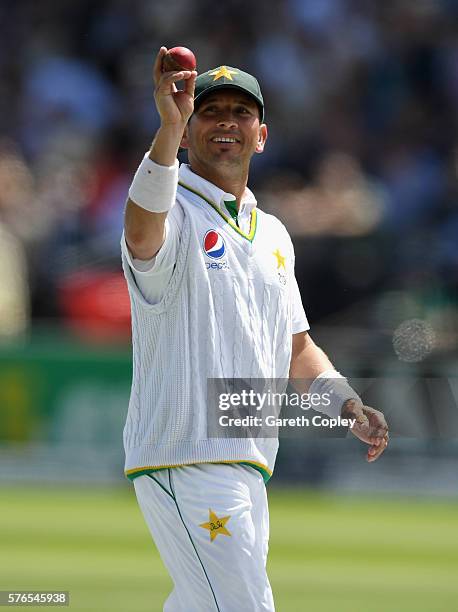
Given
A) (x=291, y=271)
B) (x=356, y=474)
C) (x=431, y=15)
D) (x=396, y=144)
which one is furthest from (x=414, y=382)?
(x=291, y=271)

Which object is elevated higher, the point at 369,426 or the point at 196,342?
the point at 196,342

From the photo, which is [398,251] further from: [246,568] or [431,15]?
[246,568]

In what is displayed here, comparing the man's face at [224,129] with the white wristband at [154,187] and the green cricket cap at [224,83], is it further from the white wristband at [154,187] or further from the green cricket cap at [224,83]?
the white wristband at [154,187]

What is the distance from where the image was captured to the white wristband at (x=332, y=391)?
181 inches

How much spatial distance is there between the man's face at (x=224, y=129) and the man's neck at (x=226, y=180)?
30mm

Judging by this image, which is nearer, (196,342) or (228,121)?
(196,342)

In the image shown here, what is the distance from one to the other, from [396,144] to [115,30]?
3.58m

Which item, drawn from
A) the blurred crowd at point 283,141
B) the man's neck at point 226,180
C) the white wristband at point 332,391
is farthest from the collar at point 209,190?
the blurred crowd at point 283,141

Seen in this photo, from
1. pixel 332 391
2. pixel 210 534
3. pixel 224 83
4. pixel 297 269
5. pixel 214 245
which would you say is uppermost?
pixel 297 269

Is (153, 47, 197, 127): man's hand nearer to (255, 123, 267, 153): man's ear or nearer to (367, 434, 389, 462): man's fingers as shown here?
(255, 123, 267, 153): man's ear

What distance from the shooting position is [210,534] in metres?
4.01

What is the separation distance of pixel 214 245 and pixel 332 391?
0.82 meters

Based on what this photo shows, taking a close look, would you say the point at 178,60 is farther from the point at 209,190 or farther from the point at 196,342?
the point at 196,342

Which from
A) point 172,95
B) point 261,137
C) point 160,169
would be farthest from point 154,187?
point 261,137
